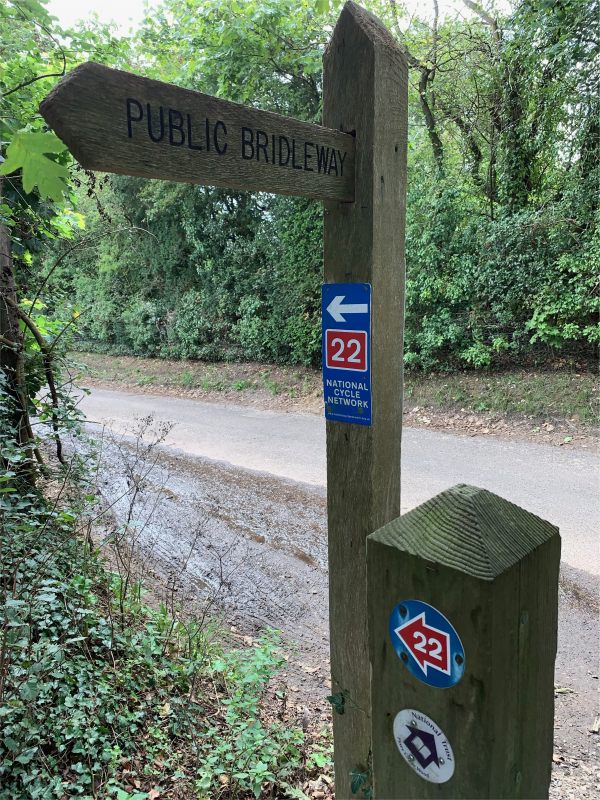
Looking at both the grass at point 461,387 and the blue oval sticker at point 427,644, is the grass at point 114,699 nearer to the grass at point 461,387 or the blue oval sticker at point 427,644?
the blue oval sticker at point 427,644

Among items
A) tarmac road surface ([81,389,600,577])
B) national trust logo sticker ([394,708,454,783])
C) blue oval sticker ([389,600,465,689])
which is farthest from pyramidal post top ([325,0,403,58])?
tarmac road surface ([81,389,600,577])

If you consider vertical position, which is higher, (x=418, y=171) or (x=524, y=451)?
(x=418, y=171)

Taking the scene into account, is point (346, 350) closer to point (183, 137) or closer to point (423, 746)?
point (183, 137)

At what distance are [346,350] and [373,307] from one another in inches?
6.5

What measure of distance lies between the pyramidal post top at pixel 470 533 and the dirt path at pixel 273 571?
242 cm

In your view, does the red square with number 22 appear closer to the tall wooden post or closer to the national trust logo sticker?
the tall wooden post

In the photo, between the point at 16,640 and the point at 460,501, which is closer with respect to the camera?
the point at 460,501

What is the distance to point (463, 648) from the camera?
2.66 ft

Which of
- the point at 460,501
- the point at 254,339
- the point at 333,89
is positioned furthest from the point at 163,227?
the point at 460,501

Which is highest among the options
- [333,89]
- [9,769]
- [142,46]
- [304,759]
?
[142,46]

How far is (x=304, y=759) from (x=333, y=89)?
3.01 m

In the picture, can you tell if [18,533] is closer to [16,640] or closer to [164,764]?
[16,640]

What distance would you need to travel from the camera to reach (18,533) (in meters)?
3.07

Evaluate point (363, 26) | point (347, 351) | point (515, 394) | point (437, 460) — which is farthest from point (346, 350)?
point (515, 394)
